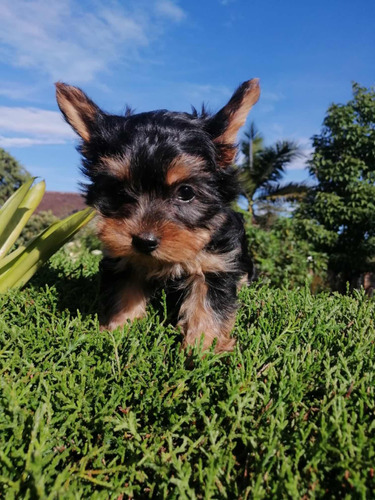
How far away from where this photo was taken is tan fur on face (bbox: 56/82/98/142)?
103 inches

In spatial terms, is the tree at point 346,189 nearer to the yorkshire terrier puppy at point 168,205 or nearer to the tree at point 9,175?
the yorkshire terrier puppy at point 168,205

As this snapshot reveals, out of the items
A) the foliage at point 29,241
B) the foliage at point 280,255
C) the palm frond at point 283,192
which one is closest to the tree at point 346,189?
the foliage at point 280,255

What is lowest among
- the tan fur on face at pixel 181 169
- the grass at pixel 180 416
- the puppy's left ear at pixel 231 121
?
the grass at pixel 180 416

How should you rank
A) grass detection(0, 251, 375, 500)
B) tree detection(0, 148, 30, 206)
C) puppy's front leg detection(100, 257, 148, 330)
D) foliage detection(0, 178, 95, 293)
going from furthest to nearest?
tree detection(0, 148, 30, 206) → foliage detection(0, 178, 95, 293) → puppy's front leg detection(100, 257, 148, 330) → grass detection(0, 251, 375, 500)

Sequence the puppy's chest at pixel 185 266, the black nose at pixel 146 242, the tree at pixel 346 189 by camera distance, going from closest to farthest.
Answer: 1. the black nose at pixel 146 242
2. the puppy's chest at pixel 185 266
3. the tree at pixel 346 189

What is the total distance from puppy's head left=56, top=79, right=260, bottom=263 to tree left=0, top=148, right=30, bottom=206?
17.2m

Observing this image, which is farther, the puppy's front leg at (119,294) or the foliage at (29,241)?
the foliage at (29,241)

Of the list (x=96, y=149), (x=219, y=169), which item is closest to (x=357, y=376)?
(x=219, y=169)

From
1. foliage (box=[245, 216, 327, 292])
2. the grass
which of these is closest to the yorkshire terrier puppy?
the grass

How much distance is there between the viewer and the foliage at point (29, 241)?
3.09 m

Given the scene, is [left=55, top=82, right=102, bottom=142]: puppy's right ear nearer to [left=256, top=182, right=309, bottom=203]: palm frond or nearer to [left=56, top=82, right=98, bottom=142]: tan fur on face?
[left=56, top=82, right=98, bottom=142]: tan fur on face

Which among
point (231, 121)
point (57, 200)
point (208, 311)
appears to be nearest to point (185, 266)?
point (208, 311)

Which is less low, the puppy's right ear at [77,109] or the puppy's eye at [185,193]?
the puppy's right ear at [77,109]

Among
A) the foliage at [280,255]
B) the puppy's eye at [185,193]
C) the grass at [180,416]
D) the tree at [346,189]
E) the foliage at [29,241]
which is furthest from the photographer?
the tree at [346,189]
